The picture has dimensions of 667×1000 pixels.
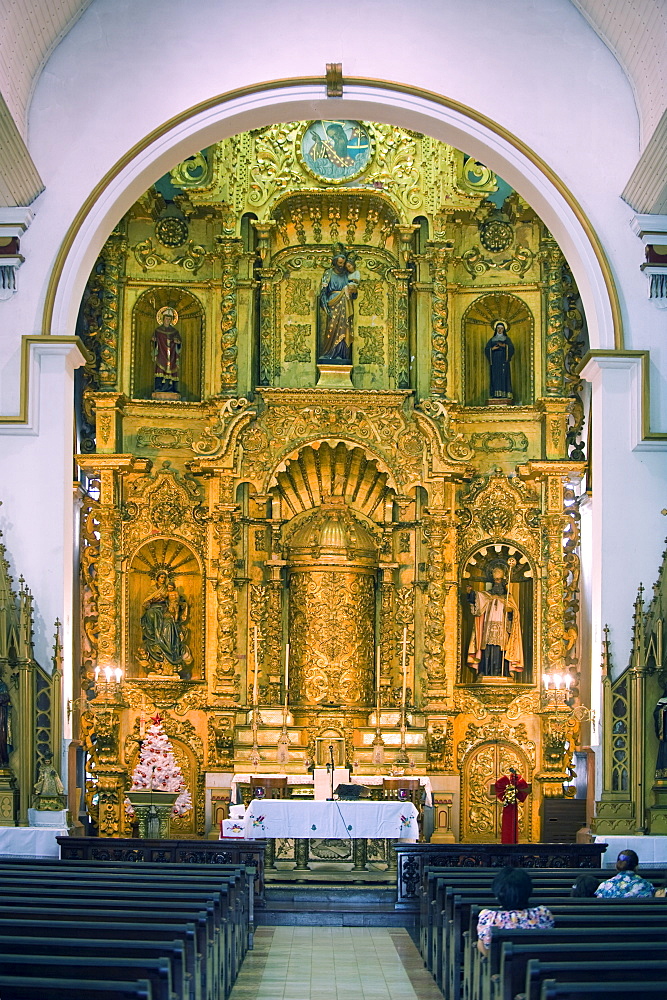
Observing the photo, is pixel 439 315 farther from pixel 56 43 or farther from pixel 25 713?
pixel 25 713

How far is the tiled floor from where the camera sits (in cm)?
1137

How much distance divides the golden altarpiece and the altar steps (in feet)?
14.8

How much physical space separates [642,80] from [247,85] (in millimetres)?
4463

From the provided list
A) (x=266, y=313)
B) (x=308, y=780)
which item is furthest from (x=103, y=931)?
(x=266, y=313)

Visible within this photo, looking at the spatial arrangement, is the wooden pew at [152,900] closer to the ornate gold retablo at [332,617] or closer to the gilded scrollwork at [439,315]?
the ornate gold retablo at [332,617]

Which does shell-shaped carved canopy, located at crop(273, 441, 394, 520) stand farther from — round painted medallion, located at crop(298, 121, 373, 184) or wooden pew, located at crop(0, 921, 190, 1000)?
wooden pew, located at crop(0, 921, 190, 1000)

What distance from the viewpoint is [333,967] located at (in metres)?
12.5

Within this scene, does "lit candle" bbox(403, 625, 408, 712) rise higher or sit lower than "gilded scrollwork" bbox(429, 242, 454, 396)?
lower

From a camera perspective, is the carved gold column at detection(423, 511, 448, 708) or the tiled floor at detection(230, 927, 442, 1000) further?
the carved gold column at detection(423, 511, 448, 708)

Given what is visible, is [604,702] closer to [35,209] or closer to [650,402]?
[650,402]

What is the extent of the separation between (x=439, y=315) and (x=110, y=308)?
16.3ft

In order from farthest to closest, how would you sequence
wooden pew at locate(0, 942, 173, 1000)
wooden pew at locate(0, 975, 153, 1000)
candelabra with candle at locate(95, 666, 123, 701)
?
candelabra with candle at locate(95, 666, 123, 701), wooden pew at locate(0, 942, 173, 1000), wooden pew at locate(0, 975, 153, 1000)

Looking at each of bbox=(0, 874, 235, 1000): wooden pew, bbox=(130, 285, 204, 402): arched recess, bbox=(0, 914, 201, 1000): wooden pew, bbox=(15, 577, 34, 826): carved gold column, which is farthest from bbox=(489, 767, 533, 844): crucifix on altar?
bbox=(0, 914, 201, 1000): wooden pew

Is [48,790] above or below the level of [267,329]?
below
